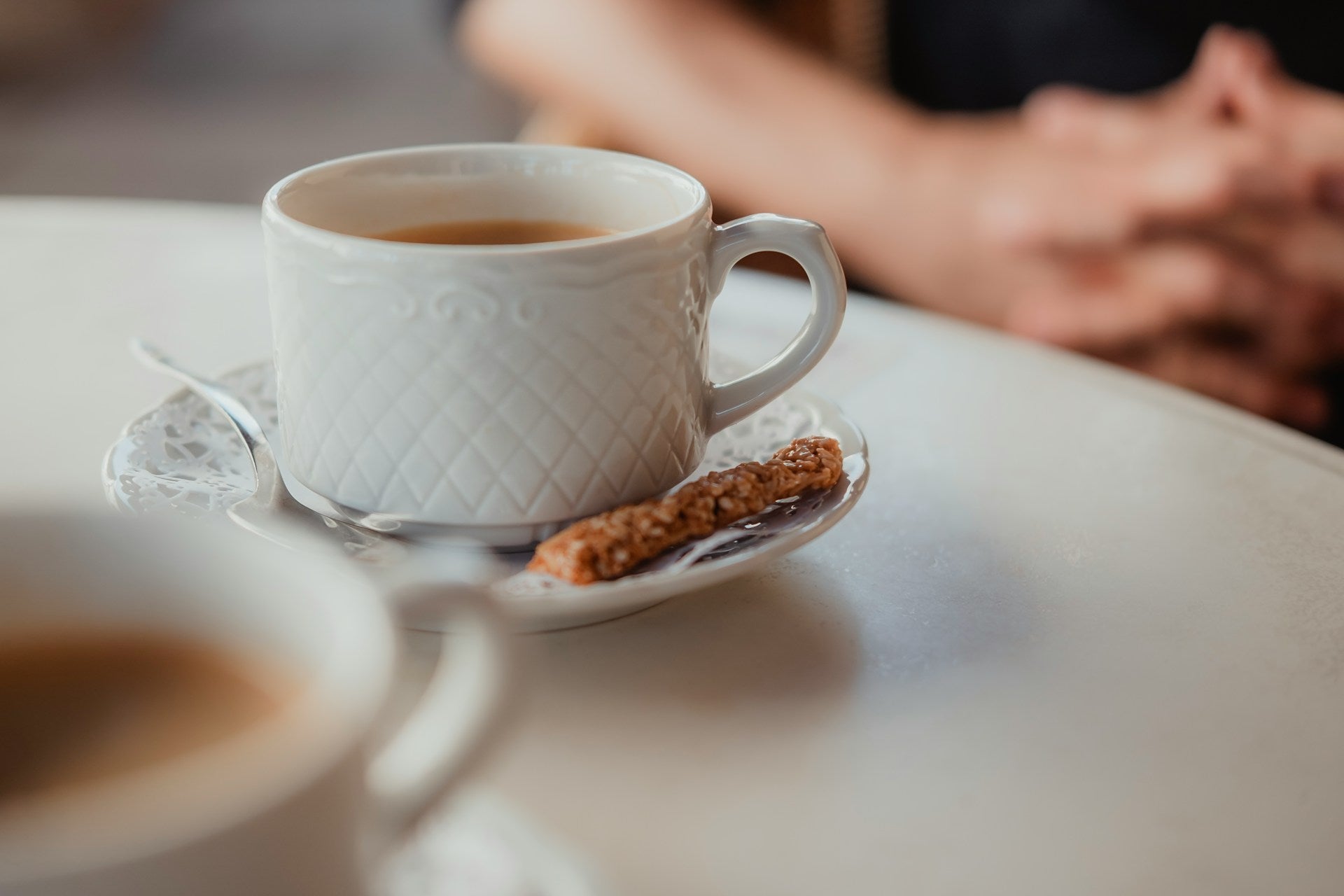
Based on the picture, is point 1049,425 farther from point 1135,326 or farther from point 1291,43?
point 1291,43

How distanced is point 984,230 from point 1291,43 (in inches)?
11.9

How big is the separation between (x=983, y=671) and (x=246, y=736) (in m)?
0.25

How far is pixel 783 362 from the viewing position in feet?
1.59

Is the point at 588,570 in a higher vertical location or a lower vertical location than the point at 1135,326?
higher

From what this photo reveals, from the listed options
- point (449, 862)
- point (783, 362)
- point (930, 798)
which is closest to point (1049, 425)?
point (783, 362)

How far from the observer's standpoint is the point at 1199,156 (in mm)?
840

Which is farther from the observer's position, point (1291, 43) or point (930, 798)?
point (1291, 43)

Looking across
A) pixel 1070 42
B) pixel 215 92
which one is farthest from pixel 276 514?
pixel 215 92

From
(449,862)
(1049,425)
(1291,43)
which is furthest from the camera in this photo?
(1291,43)

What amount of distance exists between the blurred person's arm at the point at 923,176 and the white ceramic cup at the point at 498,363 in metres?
0.49

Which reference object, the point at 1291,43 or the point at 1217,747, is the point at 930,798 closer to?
the point at 1217,747

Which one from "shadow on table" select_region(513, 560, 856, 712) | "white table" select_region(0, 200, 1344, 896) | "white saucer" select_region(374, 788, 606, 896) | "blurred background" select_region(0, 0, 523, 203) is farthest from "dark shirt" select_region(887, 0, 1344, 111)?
"blurred background" select_region(0, 0, 523, 203)

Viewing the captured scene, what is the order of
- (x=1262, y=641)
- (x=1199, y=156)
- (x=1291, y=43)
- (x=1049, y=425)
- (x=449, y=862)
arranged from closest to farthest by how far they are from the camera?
(x=449, y=862) < (x=1262, y=641) < (x=1049, y=425) < (x=1199, y=156) < (x=1291, y=43)

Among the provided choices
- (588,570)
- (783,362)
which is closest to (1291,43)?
(783,362)
